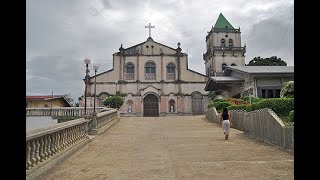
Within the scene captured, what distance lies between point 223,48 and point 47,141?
41391mm

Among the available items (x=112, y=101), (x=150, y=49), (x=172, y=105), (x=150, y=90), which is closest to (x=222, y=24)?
(x=150, y=49)

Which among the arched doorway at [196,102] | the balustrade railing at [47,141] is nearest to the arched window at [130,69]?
the arched doorway at [196,102]

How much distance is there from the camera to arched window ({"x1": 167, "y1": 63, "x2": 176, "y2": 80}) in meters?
44.4

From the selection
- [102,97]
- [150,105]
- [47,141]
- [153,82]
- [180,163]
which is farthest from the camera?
[153,82]

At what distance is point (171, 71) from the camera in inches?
1762

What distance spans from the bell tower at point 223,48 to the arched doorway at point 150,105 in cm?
977

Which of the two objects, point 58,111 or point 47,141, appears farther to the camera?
point 58,111

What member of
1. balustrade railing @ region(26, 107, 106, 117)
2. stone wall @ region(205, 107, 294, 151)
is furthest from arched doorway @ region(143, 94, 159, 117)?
stone wall @ region(205, 107, 294, 151)

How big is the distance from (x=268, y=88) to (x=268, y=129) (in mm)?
17858

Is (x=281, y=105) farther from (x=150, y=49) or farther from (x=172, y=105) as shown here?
(x=150, y=49)

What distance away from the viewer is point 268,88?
89.7 ft

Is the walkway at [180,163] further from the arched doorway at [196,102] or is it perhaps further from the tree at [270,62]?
the tree at [270,62]

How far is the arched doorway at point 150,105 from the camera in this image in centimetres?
4228
